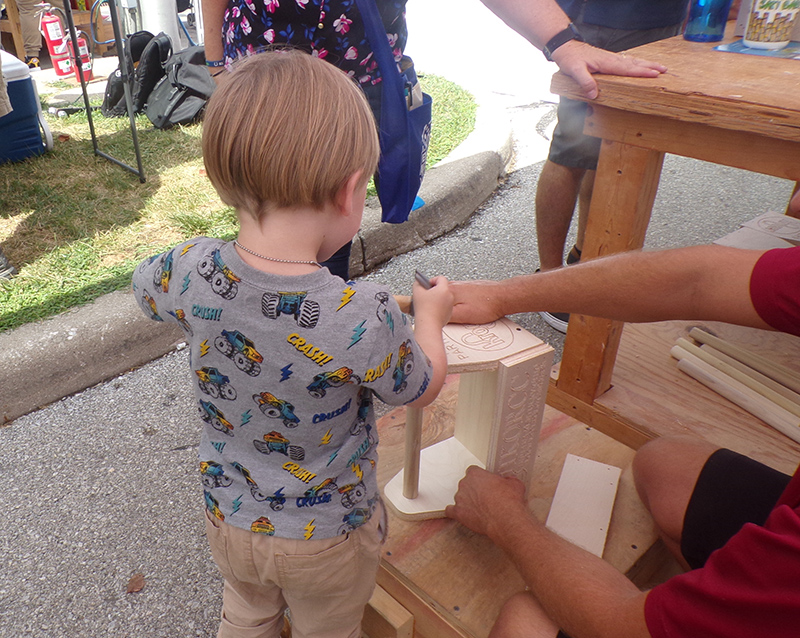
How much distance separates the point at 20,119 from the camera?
144 inches

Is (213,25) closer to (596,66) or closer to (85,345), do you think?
(596,66)

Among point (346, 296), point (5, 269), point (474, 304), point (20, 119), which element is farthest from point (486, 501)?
point (20, 119)

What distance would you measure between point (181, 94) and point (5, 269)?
2.20m

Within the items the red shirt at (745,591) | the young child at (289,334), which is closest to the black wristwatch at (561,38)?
the young child at (289,334)

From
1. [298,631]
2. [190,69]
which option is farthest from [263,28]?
[190,69]

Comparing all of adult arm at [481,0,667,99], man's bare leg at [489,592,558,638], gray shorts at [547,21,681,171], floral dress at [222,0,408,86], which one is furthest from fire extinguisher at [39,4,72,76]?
man's bare leg at [489,592,558,638]

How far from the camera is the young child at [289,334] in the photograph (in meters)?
0.91

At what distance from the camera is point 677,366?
2.00 metres

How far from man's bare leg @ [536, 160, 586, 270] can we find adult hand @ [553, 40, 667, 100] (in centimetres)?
93

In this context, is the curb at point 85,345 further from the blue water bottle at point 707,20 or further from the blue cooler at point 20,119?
the blue cooler at point 20,119

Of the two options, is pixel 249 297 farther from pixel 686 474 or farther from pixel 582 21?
pixel 582 21

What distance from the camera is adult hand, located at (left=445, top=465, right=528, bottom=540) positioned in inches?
51.8

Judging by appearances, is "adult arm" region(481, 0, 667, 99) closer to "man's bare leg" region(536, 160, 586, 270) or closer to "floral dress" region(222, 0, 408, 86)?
"floral dress" region(222, 0, 408, 86)

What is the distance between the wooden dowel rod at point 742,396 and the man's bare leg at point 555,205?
2.47 feet
